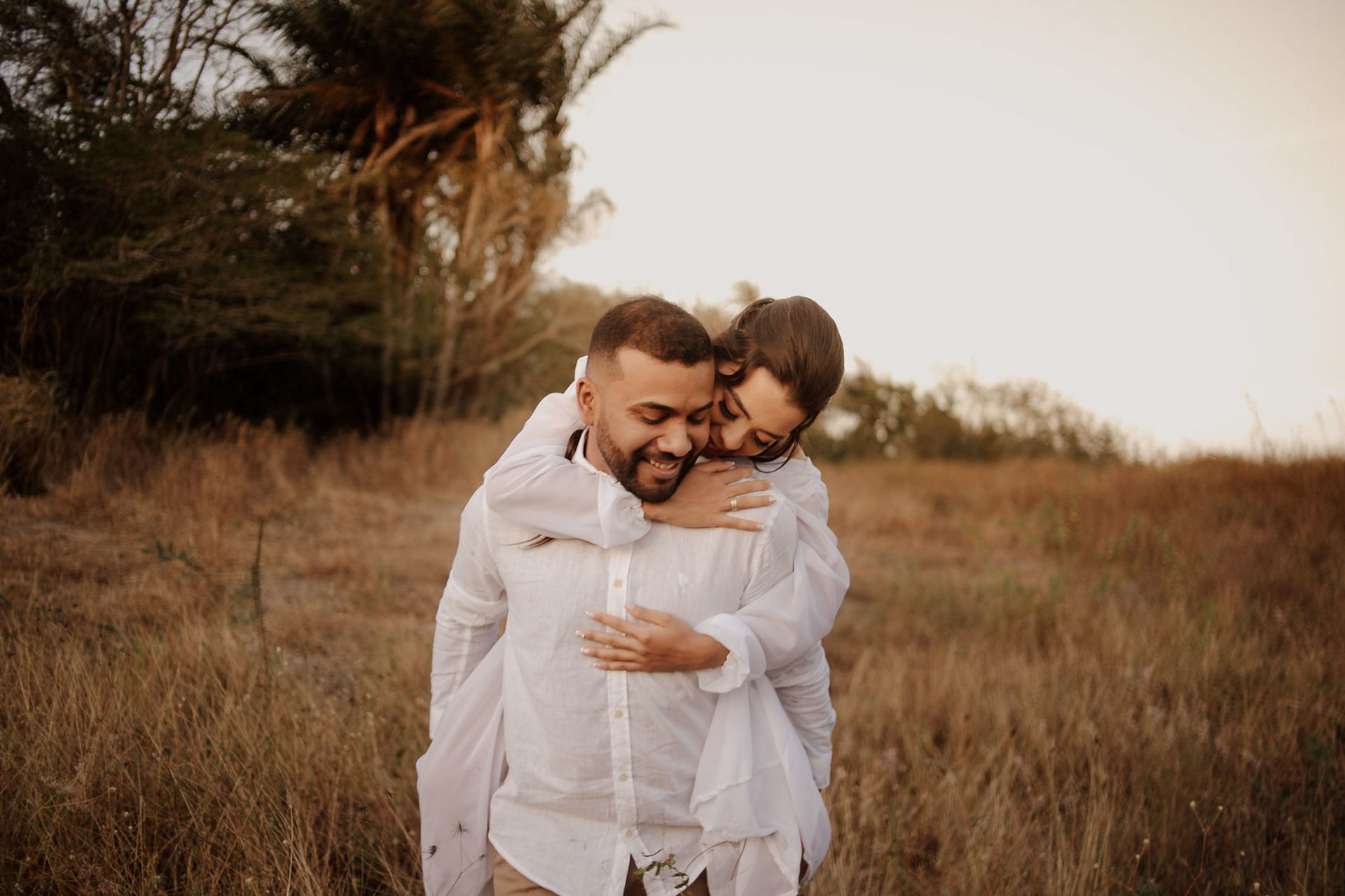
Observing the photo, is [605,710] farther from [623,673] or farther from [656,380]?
[656,380]

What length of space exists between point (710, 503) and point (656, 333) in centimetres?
40

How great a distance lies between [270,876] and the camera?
7.03 ft

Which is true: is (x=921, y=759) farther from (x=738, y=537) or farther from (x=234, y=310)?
(x=234, y=310)

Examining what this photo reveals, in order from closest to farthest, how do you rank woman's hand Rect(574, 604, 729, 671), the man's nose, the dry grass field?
woman's hand Rect(574, 604, 729, 671) < the man's nose < the dry grass field

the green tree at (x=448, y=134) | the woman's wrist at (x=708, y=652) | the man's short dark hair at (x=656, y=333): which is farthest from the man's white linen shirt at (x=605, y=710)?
the green tree at (x=448, y=134)

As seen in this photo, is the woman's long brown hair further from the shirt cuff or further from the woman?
the shirt cuff

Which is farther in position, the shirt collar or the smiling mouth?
the shirt collar

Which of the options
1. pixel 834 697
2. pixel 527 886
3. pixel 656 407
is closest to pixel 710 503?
pixel 656 407

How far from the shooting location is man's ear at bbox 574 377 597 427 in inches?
71.2

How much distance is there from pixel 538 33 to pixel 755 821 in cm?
1225

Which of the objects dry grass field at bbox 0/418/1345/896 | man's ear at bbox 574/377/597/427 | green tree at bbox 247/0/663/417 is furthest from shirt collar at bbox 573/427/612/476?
green tree at bbox 247/0/663/417

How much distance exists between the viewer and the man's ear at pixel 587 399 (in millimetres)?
1809

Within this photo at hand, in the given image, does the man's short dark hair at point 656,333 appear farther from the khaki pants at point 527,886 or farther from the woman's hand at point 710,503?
the khaki pants at point 527,886

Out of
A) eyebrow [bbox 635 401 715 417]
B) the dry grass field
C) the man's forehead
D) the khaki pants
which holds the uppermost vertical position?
the man's forehead
